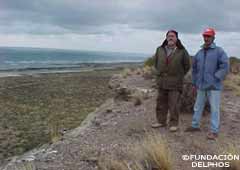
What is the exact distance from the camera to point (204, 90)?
7.89 metres

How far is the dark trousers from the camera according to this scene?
27.4 ft

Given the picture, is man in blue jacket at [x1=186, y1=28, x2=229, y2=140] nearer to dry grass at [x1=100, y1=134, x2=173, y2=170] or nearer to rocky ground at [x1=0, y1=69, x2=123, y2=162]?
dry grass at [x1=100, y1=134, x2=173, y2=170]

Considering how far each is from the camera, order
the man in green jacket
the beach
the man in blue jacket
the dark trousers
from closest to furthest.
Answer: the man in blue jacket → the man in green jacket → the dark trousers → the beach

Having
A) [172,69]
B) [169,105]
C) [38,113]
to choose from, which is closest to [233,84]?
[169,105]

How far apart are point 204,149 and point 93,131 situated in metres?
3.59

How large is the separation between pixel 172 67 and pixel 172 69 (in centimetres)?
4

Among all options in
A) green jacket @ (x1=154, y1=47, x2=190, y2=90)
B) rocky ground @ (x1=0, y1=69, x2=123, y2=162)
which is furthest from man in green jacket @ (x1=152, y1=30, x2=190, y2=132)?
rocky ground @ (x1=0, y1=69, x2=123, y2=162)

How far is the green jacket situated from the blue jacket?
261 mm

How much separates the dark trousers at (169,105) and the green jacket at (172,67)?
6.5 inches

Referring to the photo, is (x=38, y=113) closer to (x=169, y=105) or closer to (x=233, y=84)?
(x=233, y=84)

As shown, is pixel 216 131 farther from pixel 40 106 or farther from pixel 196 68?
pixel 40 106

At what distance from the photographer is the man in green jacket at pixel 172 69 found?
802cm

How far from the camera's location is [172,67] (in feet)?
26.5

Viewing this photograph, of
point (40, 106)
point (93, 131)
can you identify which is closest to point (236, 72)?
point (40, 106)
